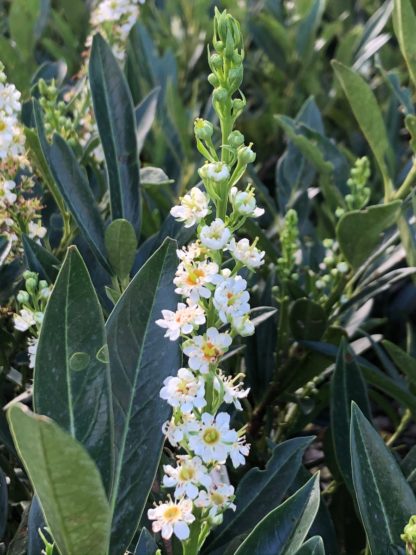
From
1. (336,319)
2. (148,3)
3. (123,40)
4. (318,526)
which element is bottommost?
(318,526)

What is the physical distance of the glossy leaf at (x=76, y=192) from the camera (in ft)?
4.94

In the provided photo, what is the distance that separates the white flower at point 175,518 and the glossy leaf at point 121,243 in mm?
566

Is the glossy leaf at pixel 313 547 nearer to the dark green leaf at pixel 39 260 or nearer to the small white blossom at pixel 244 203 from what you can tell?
the small white blossom at pixel 244 203

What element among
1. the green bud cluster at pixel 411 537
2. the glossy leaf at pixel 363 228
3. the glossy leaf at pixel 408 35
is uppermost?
the glossy leaf at pixel 408 35

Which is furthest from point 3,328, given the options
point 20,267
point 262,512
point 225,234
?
point 225,234

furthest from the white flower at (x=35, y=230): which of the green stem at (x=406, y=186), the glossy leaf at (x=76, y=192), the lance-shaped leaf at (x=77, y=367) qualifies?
the green stem at (x=406, y=186)

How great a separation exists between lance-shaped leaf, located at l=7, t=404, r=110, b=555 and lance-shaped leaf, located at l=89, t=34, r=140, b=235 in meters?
0.81

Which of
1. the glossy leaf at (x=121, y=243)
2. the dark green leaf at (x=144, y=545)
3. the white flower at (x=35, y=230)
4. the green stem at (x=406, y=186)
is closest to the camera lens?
the dark green leaf at (x=144, y=545)

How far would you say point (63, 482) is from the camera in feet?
2.76

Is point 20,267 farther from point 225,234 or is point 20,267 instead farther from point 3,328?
point 225,234

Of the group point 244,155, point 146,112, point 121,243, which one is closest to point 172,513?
point 244,155

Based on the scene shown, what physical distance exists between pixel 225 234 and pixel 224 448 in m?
0.25

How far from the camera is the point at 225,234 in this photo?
3.28 feet

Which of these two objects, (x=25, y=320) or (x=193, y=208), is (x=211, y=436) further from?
(x=25, y=320)
